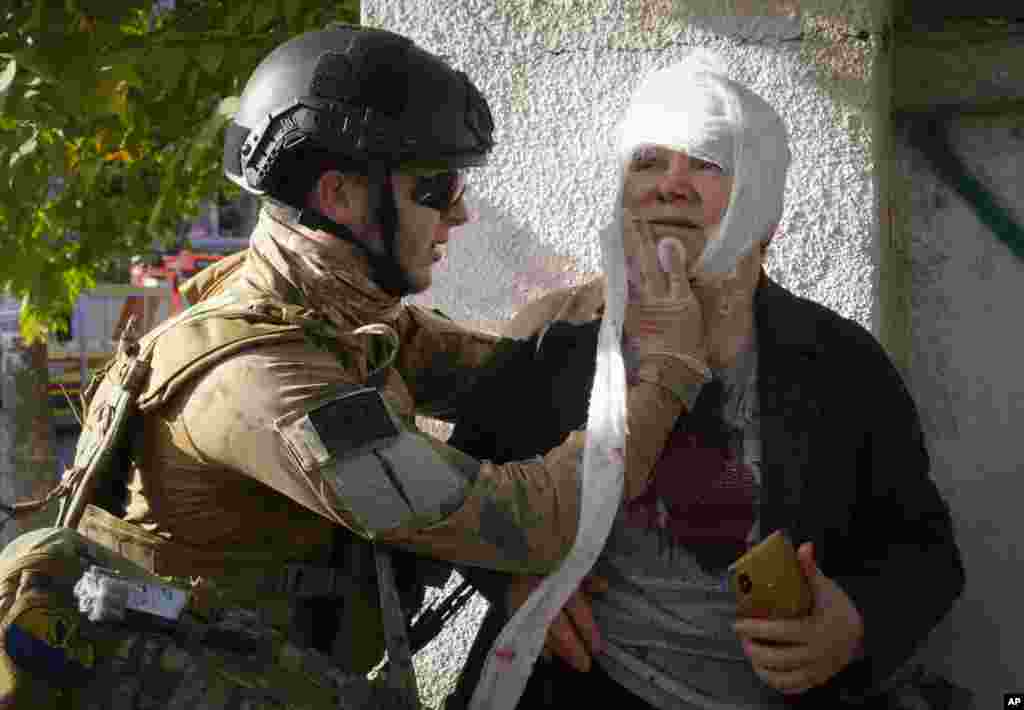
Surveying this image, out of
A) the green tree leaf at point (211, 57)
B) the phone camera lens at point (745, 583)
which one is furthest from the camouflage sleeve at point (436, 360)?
the green tree leaf at point (211, 57)

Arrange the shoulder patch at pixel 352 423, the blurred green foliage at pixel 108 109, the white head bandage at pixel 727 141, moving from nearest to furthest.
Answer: the shoulder patch at pixel 352 423 → the white head bandage at pixel 727 141 → the blurred green foliage at pixel 108 109

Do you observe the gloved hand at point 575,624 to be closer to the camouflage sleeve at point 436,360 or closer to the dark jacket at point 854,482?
the dark jacket at point 854,482

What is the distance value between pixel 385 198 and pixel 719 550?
796mm

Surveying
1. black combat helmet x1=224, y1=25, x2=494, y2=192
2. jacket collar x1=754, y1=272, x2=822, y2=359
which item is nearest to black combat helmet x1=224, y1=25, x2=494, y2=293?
black combat helmet x1=224, y1=25, x2=494, y2=192

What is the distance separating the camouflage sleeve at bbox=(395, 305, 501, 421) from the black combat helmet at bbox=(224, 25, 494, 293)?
0.29m

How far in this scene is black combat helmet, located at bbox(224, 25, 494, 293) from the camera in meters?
2.30

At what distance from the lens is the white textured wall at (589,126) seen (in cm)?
279

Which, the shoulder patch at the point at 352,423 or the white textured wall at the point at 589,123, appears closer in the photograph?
the shoulder patch at the point at 352,423

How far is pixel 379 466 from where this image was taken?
2.08m

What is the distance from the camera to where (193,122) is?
15.3 feet

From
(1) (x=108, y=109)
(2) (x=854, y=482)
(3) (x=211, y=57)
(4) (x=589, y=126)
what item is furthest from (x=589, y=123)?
(1) (x=108, y=109)

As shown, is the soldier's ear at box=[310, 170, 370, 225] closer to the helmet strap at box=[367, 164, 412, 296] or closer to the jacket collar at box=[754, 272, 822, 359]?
the helmet strap at box=[367, 164, 412, 296]

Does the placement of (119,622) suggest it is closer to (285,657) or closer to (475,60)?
(285,657)

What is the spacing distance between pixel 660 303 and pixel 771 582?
0.47 meters
